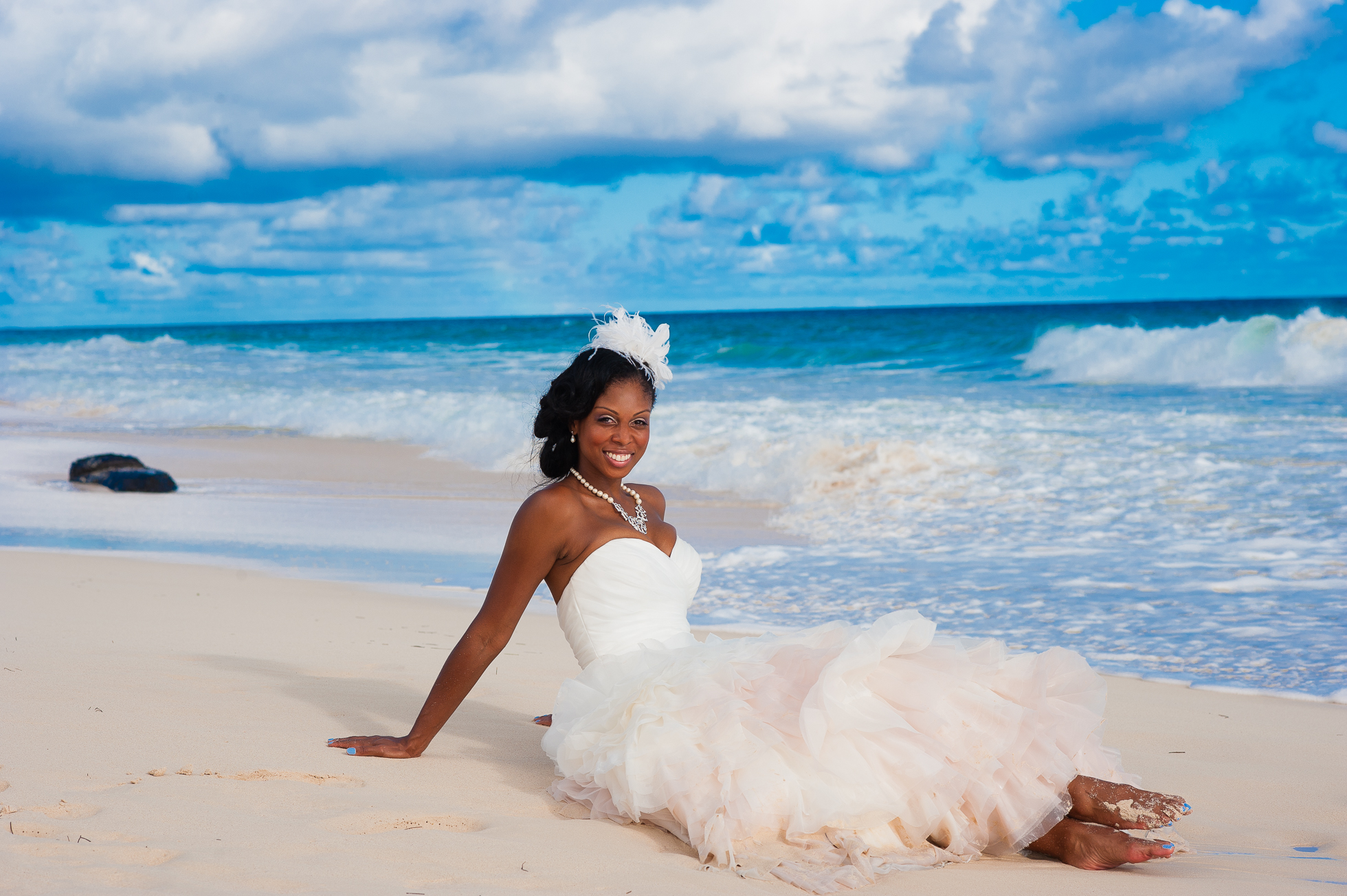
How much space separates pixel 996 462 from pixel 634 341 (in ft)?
29.3

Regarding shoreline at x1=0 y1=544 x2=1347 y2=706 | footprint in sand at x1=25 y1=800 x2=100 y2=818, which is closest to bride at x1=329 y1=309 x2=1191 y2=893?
footprint in sand at x1=25 y1=800 x2=100 y2=818

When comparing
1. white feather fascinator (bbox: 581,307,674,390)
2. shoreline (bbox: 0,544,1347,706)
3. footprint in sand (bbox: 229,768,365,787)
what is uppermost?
white feather fascinator (bbox: 581,307,674,390)

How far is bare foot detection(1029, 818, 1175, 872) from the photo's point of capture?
2887 mm

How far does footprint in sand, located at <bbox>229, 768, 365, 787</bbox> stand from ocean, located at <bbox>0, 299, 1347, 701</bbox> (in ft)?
10.5

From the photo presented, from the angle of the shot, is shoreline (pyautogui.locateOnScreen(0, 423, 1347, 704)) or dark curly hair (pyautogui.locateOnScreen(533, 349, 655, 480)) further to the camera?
shoreline (pyautogui.locateOnScreen(0, 423, 1347, 704))

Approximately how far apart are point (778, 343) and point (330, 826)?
35482 mm

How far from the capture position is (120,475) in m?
11.1

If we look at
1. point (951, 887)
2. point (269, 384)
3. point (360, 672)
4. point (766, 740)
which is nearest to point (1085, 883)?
point (951, 887)

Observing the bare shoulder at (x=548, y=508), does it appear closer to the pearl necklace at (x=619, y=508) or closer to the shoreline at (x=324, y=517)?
the pearl necklace at (x=619, y=508)

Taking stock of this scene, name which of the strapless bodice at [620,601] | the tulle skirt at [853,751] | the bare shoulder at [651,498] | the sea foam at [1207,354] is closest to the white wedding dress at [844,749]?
the tulle skirt at [853,751]

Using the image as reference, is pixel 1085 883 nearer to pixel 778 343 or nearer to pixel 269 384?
pixel 269 384

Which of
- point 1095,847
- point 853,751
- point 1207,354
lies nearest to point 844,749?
point 853,751

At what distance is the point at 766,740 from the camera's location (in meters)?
2.93

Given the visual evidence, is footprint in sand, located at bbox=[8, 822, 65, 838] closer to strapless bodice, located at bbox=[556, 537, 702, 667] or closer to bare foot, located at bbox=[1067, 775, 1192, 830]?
strapless bodice, located at bbox=[556, 537, 702, 667]
